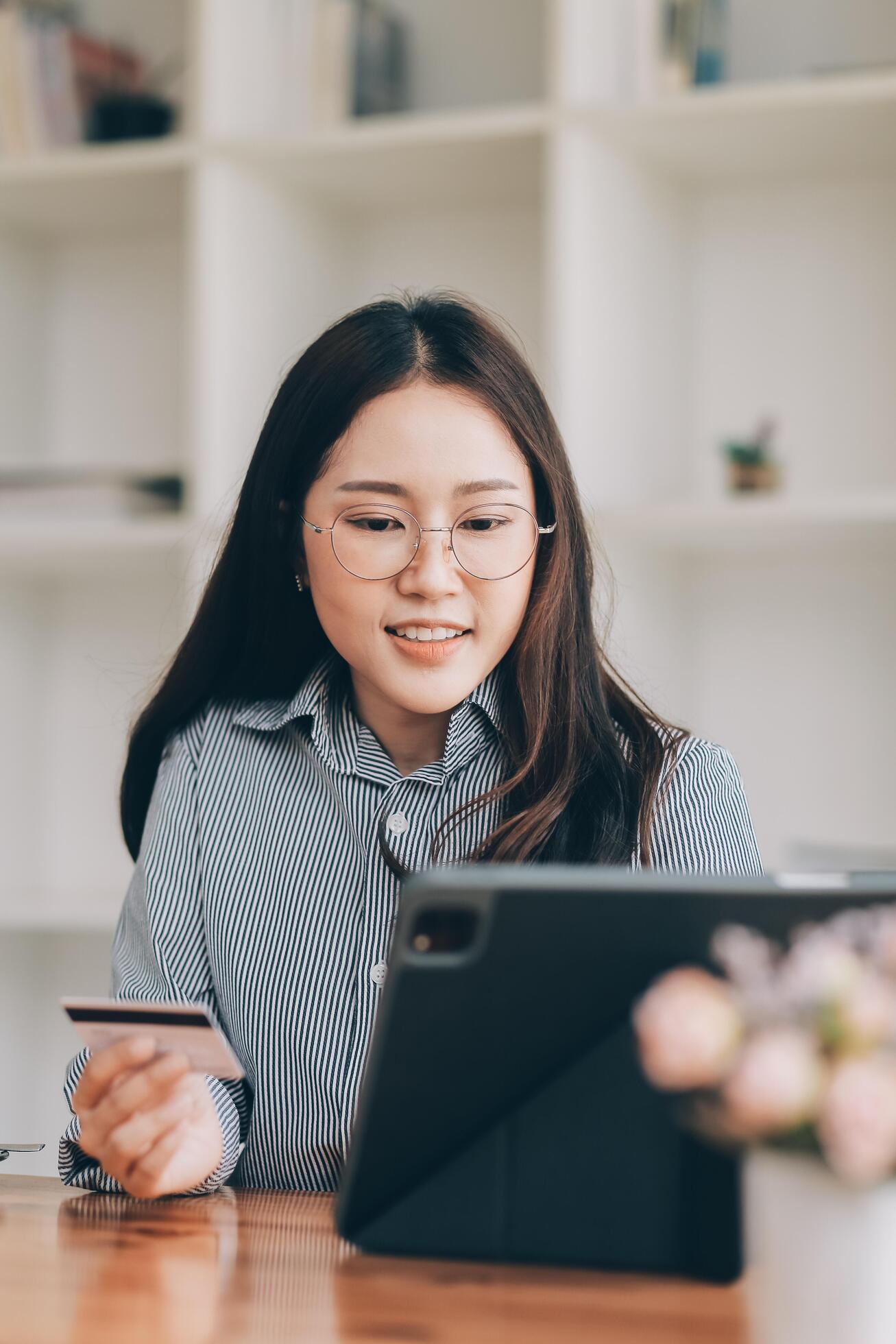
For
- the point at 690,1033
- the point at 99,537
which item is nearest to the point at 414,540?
the point at 690,1033

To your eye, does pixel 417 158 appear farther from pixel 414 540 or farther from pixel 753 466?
pixel 414 540

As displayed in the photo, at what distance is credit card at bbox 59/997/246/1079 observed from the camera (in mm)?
956

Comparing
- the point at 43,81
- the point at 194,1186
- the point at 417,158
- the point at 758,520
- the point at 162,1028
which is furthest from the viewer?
the point at 43,81

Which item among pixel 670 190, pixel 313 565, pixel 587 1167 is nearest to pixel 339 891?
pixel 313 565

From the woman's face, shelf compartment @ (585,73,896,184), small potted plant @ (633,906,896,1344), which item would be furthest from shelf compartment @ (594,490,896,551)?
small potted plant @ (633,906,896,1344)

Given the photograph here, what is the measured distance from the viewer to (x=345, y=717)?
1489 mm

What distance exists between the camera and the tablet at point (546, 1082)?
2.42ft

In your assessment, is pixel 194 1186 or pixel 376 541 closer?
pixel 194 1186

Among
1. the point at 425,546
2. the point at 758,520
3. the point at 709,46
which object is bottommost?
the point at 758,520

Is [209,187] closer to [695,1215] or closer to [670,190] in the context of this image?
[670,190]

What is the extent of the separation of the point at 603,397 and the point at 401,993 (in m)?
1.60

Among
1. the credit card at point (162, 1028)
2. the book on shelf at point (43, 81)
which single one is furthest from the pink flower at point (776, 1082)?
the book on shelf at point (43, 81)

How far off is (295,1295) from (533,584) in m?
0.78

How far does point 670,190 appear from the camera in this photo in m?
2.45
